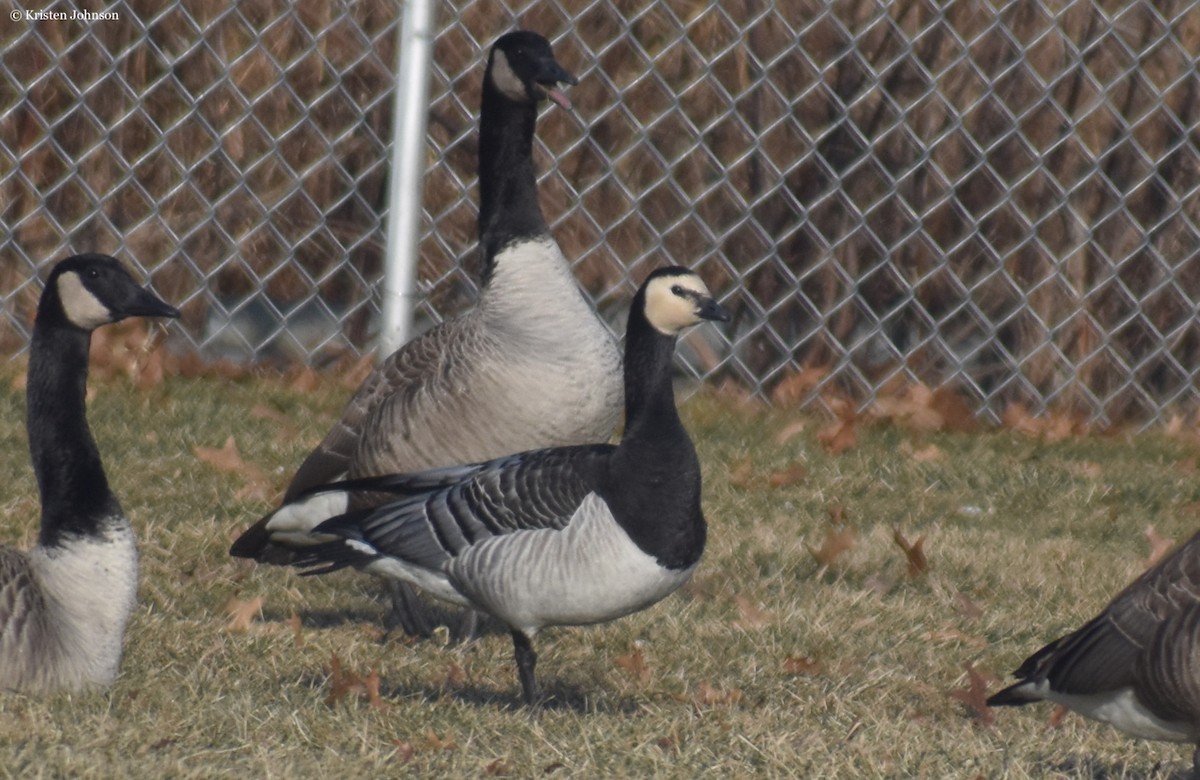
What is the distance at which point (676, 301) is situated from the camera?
4930 mm

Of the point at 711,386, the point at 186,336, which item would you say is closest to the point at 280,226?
the point at 186,336

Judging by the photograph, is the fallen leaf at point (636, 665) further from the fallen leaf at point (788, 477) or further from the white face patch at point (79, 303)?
the fallen leaf at point (788, 477)

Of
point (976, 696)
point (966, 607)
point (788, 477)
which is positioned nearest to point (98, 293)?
point (976, 696)

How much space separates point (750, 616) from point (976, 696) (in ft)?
2.81

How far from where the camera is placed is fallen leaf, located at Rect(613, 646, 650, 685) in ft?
16.8

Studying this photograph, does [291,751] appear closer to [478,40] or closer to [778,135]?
[478,40]

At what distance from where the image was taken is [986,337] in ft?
29.1

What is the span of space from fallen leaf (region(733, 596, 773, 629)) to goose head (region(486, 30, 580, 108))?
162 centimetres

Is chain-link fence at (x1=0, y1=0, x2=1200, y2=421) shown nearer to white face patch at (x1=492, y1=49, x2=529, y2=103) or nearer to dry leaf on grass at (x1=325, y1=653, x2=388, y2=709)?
white face patch at (x1=492, y1=49, x2=529, y2=103)

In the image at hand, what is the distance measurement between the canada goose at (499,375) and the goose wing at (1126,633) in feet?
5.44

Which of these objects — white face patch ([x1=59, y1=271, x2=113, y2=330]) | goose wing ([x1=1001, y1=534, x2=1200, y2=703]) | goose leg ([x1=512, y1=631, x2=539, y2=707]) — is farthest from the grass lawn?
white face patch ([x1=59, y1=271, x2=113, y2=330])

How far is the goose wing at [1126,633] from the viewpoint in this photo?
415 cm

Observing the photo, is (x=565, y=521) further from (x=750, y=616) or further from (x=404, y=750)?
(x=750, y=616)

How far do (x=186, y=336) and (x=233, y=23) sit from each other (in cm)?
137
